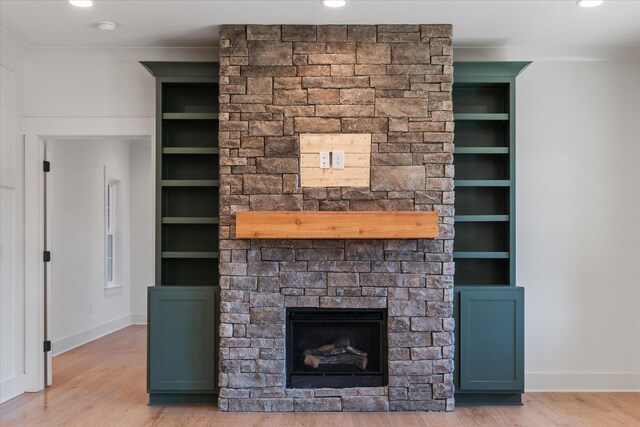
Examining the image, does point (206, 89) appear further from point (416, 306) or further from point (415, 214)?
point (416, 306)

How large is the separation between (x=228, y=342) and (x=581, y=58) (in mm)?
3487

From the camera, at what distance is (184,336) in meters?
4.48

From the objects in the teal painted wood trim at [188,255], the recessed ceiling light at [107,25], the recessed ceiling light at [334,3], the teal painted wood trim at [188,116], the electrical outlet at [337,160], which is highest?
the recessed ceiling light at [334,3]

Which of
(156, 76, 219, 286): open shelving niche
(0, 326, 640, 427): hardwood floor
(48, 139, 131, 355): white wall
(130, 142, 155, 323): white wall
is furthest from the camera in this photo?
(130, 142, 155, 323): white wall

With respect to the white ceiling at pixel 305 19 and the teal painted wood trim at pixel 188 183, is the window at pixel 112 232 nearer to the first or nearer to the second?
the white ceiling at pixel 305 19

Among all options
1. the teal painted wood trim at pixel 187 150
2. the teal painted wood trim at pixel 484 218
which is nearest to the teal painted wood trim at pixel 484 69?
the teal painted wood trim at pixel 484 218

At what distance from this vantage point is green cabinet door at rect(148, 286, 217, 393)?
4465 millimetres

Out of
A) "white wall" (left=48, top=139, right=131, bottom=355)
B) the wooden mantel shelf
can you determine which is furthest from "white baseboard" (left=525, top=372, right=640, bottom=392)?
"white wall" (left=48, top=139, right=131, bottom=355)

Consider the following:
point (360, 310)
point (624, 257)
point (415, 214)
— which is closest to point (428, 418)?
point (360, 310)

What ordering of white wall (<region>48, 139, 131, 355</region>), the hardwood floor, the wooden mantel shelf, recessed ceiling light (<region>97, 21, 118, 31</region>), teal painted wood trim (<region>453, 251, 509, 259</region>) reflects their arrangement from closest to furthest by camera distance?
the hardwood floor → the wooden mantel shelf → recessed ceiling light (<region>97, 21, 118, 31</region>) → teal painted wood trim (<region>453, 251, 509, 259</region>) → white wall (<region>48, 139, 131, 355</region>)

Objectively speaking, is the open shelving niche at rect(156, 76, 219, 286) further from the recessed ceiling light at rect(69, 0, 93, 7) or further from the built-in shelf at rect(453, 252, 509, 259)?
the built-in shelf at rect(453, 252, 509, 259)

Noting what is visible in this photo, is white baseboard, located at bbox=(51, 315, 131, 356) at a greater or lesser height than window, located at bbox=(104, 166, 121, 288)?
lesser

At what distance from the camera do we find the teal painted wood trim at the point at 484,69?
4562mm

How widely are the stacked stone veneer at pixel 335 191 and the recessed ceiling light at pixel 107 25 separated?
75cm
